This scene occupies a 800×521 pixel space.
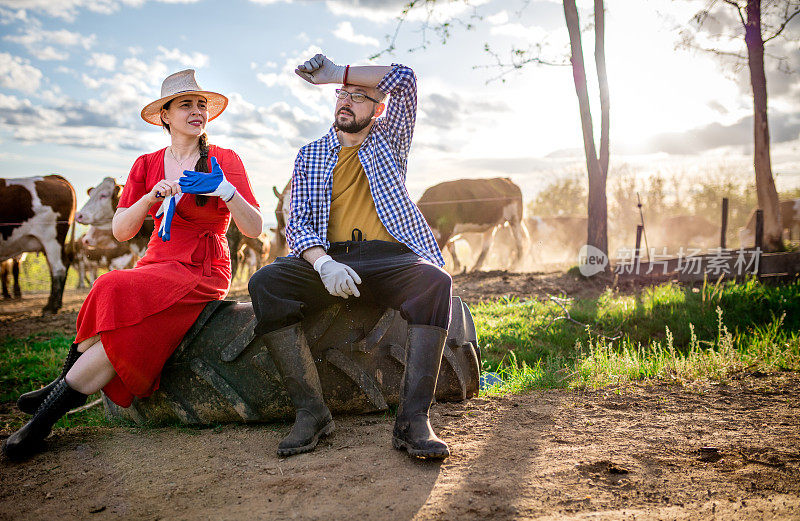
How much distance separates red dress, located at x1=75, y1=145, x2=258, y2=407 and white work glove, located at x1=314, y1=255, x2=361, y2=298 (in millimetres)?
840

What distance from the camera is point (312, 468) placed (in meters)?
2.33

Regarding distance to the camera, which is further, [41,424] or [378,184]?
[378,184]

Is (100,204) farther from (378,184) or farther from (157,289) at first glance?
(378,184)

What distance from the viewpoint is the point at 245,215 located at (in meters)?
3.10

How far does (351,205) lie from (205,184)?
736mm

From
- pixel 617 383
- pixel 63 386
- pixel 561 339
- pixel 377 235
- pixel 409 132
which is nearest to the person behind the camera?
pixel 63 386

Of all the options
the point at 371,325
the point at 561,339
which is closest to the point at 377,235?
the point at 371,325

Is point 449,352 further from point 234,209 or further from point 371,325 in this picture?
point 234,209

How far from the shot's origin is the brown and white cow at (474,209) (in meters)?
12.9

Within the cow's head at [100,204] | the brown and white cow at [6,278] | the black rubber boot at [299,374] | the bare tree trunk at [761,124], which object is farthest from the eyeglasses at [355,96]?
the brown and white cow at [6,278]

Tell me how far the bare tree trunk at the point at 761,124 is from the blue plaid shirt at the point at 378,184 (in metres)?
10.1

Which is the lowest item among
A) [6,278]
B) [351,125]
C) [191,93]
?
[6,278]

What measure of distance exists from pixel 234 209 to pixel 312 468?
140 centimetres

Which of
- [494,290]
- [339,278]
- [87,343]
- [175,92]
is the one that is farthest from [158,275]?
[494,290]
